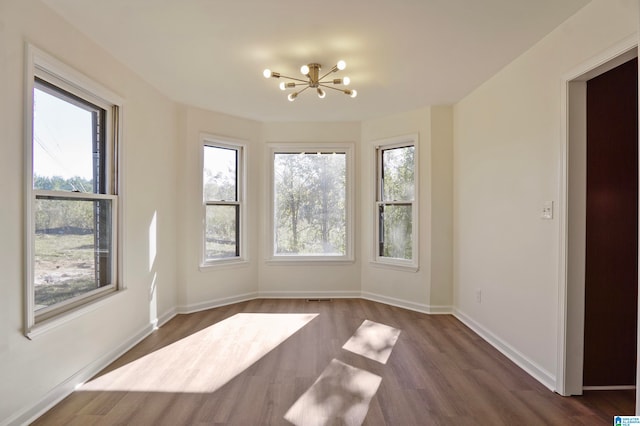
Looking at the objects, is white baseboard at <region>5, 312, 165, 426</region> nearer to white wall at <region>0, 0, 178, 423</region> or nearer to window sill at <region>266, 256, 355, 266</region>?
white wall at <region>0, 0, 178, 423</region>

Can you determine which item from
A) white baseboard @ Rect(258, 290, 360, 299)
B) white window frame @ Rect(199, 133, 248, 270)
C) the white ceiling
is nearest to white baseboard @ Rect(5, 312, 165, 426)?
white window frame @ Rect(199, 133, 248, 270)

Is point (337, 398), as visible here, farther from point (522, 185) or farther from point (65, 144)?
point (65, 144)

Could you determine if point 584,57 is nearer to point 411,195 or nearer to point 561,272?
point 561,272

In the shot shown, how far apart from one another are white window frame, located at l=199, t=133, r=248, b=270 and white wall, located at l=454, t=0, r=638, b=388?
9.33ft

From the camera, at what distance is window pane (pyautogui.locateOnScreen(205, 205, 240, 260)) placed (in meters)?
4.45

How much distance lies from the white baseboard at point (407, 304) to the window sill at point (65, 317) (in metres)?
3.18

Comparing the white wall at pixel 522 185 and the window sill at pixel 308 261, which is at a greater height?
the white wall at pixel 522 185

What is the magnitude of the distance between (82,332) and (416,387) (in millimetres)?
2471

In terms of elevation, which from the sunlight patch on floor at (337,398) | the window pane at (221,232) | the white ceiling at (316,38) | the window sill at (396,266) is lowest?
the sunlight patch on floor at (337,398)

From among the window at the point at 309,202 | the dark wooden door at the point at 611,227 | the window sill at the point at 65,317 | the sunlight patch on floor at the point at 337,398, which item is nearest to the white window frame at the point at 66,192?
the window sill at the point at 65,317

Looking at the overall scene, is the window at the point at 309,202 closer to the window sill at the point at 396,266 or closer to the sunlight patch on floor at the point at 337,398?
the window sill at the point at 396,266

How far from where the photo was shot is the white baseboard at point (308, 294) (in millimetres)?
4934

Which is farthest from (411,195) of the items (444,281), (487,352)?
(487,352)

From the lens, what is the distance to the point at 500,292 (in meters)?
3.15
